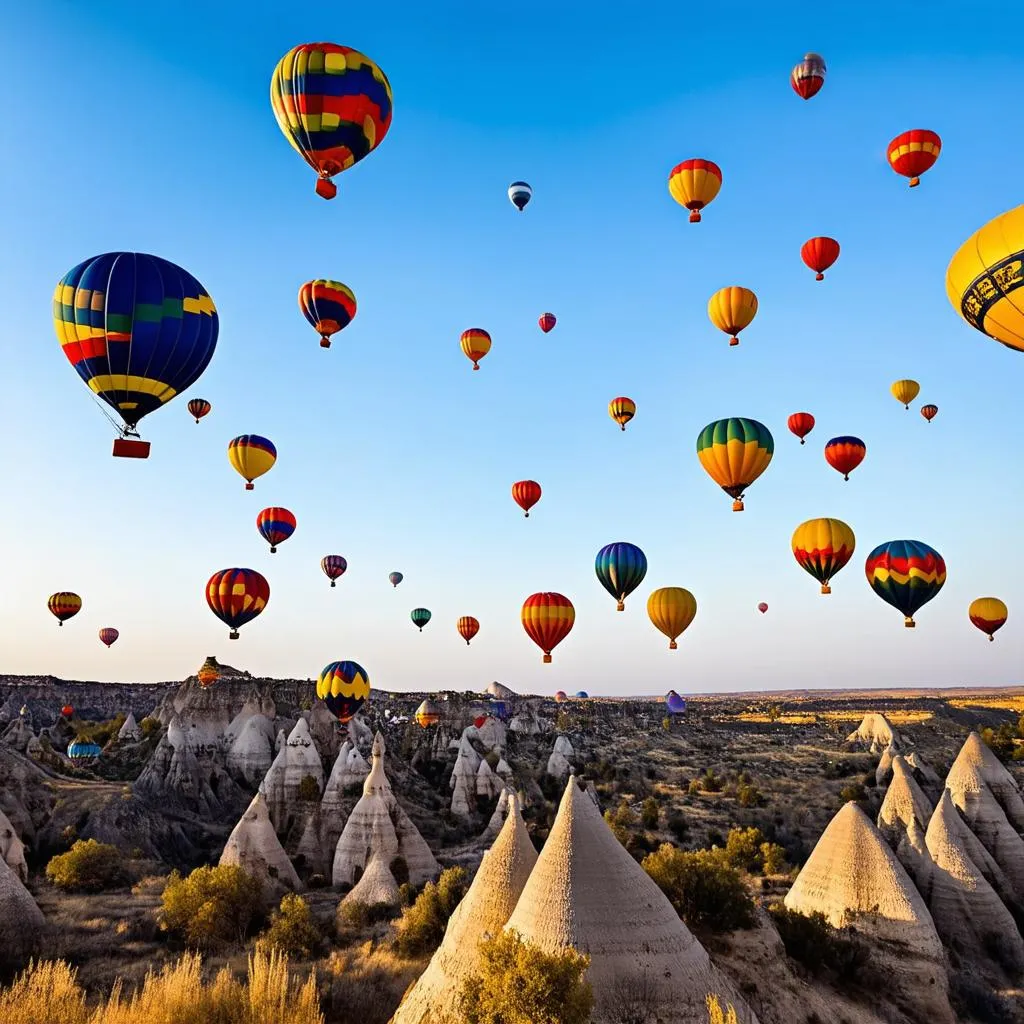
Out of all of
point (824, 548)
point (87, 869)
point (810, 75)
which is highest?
point (810, 75)

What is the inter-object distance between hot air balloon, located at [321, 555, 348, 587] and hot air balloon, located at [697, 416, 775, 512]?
40.3m

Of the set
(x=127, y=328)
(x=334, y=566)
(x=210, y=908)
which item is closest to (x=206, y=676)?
(x=334, y=566)

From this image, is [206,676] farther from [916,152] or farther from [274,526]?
[916,152]

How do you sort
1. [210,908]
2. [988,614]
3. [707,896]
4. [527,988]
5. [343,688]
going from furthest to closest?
[988,614], [343,688], [210,908], [707,896], [527,988]

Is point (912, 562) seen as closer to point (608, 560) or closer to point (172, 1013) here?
point (608, 560)

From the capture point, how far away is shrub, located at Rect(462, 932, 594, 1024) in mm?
12188

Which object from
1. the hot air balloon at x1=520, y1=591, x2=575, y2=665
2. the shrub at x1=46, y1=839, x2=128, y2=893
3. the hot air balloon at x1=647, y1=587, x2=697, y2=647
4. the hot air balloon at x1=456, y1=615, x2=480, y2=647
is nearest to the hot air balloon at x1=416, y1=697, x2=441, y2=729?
the hot air balloon at x1=456, y1=615, x2=480, y2=647

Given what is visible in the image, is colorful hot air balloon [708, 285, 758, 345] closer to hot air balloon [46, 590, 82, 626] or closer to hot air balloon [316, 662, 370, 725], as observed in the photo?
hot air balloon [316, 662, 370, 725]

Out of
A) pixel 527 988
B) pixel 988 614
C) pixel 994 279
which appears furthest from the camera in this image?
pixel 988 614

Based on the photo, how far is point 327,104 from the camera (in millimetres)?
26969

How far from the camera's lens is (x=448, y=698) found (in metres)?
102

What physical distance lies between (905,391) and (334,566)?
47.6 meters

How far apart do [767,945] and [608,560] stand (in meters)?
23.7

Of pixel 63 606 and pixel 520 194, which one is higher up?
pixel 520 194
